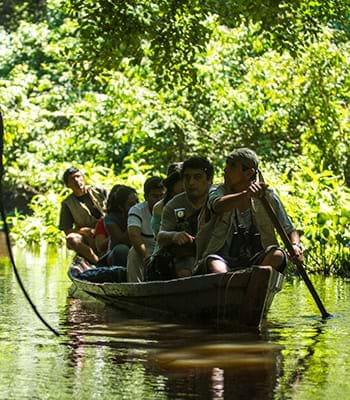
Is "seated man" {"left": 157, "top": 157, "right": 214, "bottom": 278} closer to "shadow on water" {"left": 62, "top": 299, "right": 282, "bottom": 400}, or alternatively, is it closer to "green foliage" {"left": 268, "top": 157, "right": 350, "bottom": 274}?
"shadow on water" {"left": 62, "top": 299, "right": 282, "bottom": 400}

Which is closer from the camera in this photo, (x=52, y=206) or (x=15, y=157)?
(x=52, y=206)

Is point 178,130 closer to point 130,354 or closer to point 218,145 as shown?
point 218,145

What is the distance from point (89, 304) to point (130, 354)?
13.6ft

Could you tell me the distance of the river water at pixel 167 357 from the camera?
6.33m

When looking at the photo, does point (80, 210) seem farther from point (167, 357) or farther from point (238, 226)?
point (167, 357)

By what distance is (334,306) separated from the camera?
11391mm

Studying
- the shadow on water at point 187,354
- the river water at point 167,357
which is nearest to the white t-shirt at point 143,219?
the river water at point 167,357

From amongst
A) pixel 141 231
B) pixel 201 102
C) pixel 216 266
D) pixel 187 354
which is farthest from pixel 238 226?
pixel 201 102

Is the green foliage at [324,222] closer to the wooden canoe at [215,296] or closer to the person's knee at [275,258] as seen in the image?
the wooden canoe at [215,296]

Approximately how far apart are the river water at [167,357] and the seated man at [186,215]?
65 cm

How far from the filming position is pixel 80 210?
1488 cm

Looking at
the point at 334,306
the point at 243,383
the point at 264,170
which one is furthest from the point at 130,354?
the point at 264,170

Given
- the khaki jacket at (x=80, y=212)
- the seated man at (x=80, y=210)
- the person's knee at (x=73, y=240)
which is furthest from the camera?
the khaki jacket at (x=80, y=212)

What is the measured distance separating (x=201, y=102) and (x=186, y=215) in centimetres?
1476
